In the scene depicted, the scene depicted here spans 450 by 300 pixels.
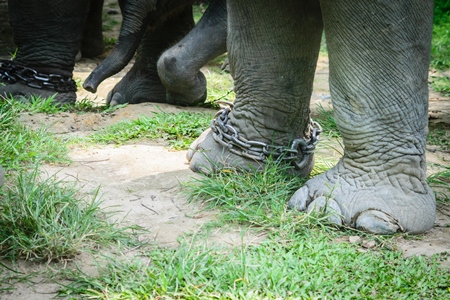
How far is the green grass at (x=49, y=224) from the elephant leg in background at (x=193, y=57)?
1.85 m

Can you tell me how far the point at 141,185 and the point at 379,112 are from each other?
1092mm

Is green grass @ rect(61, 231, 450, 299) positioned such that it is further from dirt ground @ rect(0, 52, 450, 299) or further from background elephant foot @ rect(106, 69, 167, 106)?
background elephant foot @ rect(106, 69, 167, 106)

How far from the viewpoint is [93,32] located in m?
7.17

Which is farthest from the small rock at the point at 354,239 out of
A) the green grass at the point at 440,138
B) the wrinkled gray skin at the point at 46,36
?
the wrinkled gray skin at the point at 46,36

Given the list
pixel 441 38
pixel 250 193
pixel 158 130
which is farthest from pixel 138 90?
pixel 441 38

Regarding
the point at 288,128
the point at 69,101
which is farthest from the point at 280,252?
the point at 69,101

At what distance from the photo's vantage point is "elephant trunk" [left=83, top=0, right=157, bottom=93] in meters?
4.56

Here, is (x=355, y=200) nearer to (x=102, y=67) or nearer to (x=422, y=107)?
(x=422, y=107)

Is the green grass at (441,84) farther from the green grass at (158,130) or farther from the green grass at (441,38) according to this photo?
the green grass at (158,130)

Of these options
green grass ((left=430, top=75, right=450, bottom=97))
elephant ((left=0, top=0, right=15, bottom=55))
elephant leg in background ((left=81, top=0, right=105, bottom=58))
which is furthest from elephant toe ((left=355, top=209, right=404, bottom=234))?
elephant ((left=0, top=0, right=15, bottom=55))

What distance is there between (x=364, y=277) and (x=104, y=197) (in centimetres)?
118

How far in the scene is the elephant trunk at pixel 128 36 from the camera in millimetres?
4559

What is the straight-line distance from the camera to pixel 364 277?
2422mm

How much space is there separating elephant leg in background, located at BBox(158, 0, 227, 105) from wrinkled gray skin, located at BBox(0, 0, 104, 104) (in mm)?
766
